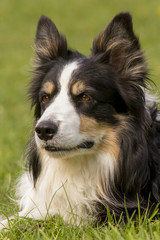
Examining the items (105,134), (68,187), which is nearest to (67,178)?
(68,187)

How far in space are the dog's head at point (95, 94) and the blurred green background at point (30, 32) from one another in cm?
360

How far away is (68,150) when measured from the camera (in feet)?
14.6

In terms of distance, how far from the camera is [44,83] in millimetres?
4762

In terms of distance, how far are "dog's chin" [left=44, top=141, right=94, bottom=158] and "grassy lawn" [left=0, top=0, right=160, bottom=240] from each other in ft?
2.02

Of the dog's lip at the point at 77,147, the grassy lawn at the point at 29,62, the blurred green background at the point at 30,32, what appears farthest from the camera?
the blurred green background at the point at 30,32

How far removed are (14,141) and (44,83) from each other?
424 cm

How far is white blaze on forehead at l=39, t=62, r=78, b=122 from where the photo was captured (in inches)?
170

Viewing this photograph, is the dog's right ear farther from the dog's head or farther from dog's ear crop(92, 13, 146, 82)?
dog's ear crop(92, 13, 146, 82)

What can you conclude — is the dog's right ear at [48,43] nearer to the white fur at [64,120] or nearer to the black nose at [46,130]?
the white fur at [64,120]

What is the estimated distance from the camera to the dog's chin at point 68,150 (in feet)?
14.6

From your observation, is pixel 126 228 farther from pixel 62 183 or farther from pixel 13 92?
pixel 13 92

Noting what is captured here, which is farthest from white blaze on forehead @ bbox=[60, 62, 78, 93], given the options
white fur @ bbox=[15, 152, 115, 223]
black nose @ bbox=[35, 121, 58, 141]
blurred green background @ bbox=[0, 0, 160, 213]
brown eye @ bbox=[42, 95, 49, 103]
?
blurred green background @ bbox=[0, 0, 160, 213]

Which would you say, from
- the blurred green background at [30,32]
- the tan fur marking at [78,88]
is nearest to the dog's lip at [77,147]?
the tan fur marking at [78,88]

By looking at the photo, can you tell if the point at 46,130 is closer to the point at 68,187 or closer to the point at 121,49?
the point at 68,187
